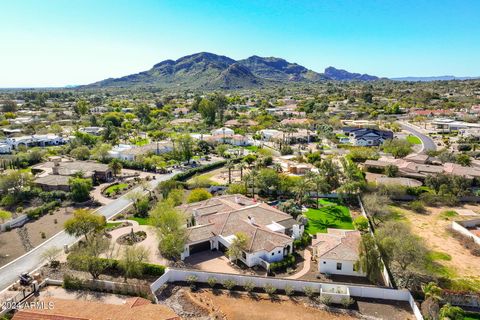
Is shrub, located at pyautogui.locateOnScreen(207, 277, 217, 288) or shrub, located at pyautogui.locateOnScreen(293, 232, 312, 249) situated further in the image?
shrub, located at pyautogui.locateOnScreen(293, 232, 312, 249)

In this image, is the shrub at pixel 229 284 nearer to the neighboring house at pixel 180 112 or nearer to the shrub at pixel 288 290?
the shrub at pixel 288 290

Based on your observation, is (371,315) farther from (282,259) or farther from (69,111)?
(69,111)

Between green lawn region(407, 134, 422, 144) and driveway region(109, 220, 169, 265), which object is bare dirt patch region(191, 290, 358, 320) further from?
green lawn region(407, 134, 422, 144)

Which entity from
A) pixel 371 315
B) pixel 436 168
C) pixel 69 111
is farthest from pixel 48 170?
pixel 69 111

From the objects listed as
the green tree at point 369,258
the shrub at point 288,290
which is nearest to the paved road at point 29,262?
the shrub at point 288,290

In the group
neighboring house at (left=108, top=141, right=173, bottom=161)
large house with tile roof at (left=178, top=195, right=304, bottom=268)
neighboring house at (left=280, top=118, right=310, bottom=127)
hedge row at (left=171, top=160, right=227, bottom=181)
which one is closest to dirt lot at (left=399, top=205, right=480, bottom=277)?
large house with tile roof at (left=178, top=195, right=304, bottom=268)

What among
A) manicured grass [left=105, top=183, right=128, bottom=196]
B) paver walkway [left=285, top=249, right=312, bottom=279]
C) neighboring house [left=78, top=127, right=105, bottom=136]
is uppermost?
neighboring house [left=78, top=127, right=105, bottom=136]
